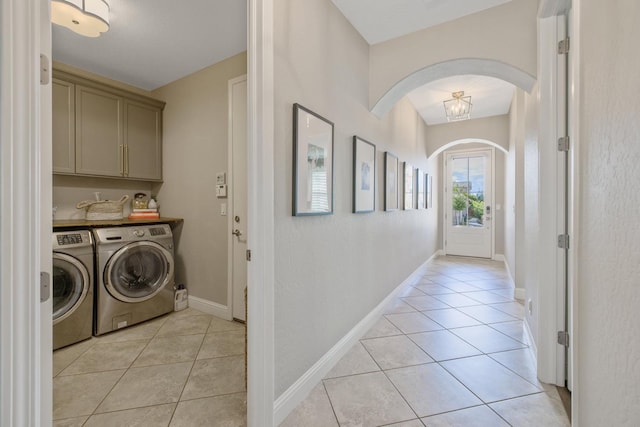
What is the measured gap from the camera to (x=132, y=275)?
8.69 ft

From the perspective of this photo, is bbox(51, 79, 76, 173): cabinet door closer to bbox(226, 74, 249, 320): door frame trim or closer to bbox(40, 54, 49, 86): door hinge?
bbox(226, 74, 249, 320): door frame trim

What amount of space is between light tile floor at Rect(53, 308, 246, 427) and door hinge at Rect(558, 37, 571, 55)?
2.89 meters

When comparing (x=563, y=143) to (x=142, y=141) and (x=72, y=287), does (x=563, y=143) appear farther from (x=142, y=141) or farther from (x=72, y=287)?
(x=142, y=141)

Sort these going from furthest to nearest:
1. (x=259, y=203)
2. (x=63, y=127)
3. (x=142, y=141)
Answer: (x=142, y=141)
(x=63, y=127)
(x=259, y=203)

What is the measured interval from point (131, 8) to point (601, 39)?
284 cm

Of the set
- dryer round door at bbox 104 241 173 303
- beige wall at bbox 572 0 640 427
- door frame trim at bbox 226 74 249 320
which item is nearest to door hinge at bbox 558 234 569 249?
beige wall at bbox 572 0 640 427

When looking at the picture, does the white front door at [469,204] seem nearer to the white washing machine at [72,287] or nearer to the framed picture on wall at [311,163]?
the framed picture on wall at [311,163]

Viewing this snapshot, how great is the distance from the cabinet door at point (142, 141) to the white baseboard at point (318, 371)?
9.42 ft

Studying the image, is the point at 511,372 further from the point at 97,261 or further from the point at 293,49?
the point at 97,261

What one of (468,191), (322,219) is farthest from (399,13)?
(468,191)

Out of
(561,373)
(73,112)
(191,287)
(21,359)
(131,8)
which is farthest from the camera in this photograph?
(191,287)

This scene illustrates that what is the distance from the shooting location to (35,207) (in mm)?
685

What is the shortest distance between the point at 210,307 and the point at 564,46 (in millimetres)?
3620

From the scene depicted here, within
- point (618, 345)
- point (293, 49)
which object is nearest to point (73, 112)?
point (293, 49)
